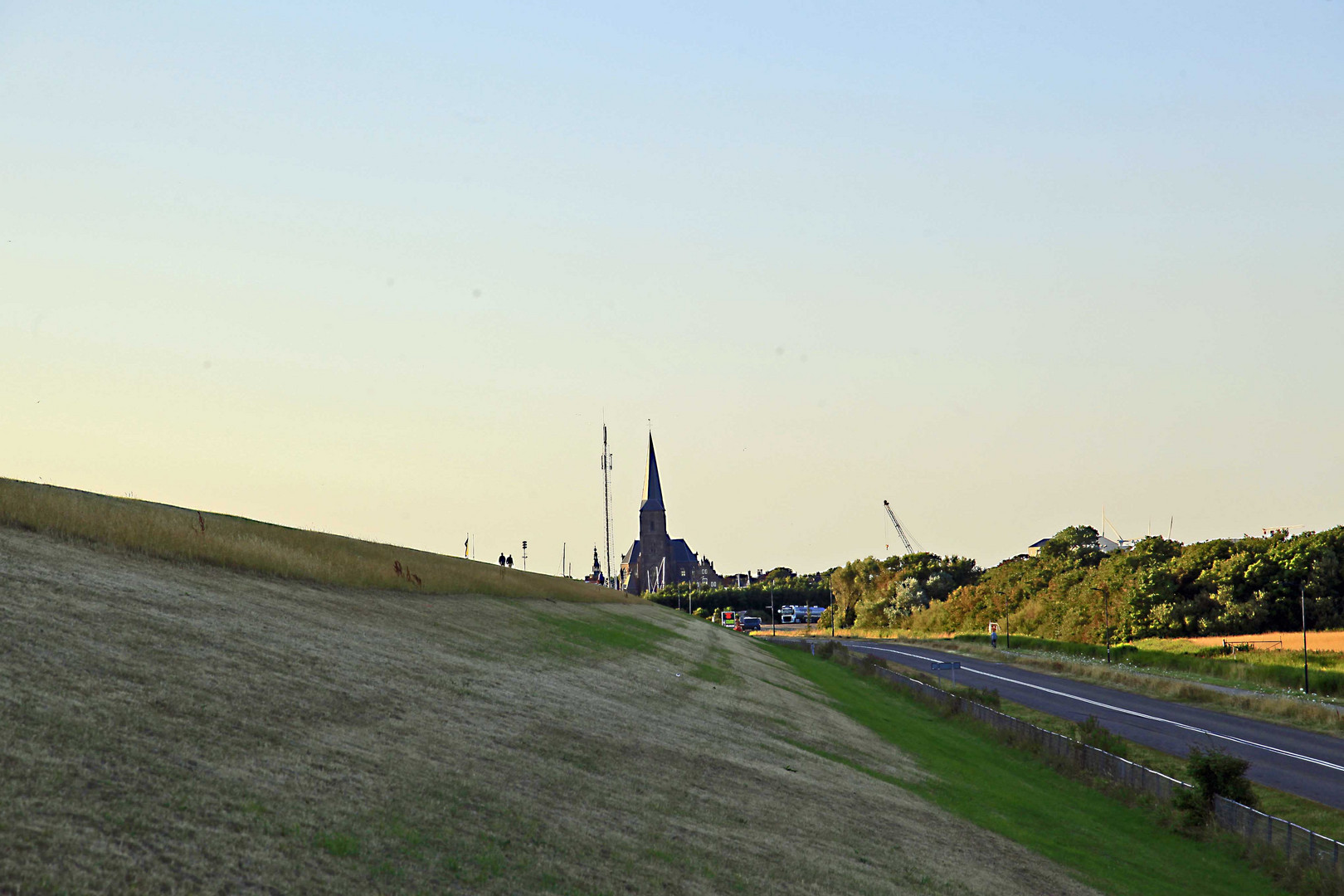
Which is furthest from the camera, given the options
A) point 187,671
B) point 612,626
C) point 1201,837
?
point 612,626

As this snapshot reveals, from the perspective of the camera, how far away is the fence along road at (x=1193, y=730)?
39.8 metres

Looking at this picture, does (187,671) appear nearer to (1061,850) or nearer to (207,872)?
(207,872)

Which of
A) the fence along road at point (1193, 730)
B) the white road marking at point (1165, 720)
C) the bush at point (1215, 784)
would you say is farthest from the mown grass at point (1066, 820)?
the white road marking at point (1165, 720)

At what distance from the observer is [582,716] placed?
81.2 feet

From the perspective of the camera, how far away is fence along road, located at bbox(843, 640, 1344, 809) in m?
39.8

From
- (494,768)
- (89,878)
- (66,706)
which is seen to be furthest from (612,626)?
(89,878)

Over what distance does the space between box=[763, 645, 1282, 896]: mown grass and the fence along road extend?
7928 mm

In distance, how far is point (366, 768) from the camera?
51.7ft

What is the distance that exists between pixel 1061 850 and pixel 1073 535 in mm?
139898

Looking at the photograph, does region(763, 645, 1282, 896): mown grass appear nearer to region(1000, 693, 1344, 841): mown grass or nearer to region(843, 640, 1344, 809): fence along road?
region(1000, 693, 1344, 841): mown grass

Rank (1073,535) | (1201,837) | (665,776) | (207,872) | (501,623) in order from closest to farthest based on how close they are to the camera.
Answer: (207,872) → (665,776) → (1201,837) → (501,623) → (1073,535)

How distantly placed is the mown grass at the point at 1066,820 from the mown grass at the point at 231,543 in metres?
18.6

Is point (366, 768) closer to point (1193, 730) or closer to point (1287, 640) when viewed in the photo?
point (1193, 730)

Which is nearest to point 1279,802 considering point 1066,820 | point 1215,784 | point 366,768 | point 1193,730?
point 1215,784
